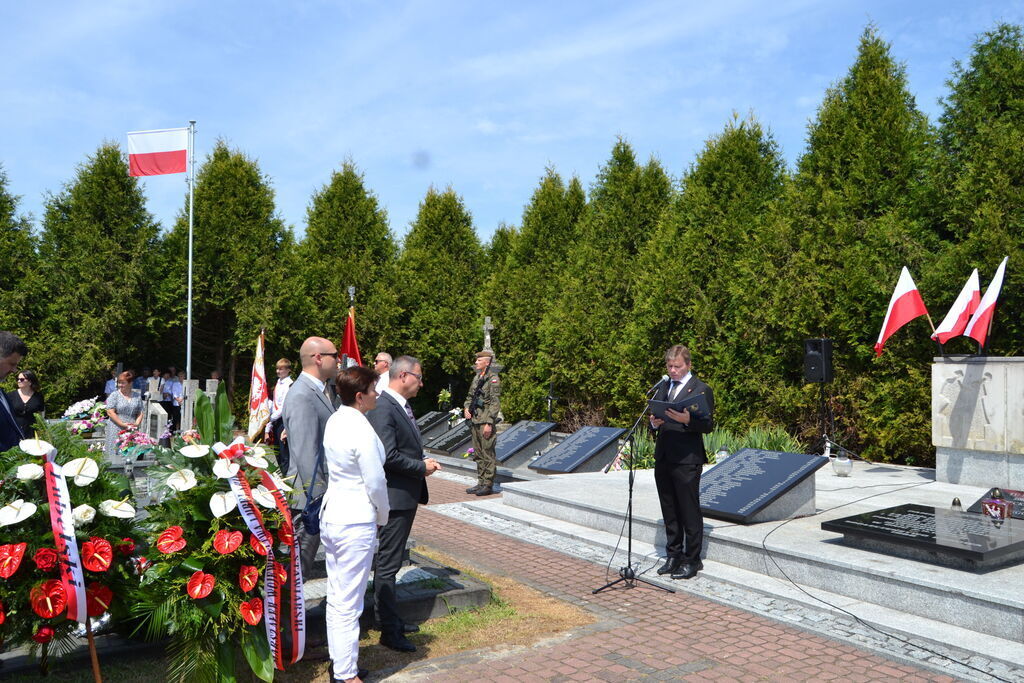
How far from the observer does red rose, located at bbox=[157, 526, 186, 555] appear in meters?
4.03

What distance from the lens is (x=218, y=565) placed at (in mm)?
4102

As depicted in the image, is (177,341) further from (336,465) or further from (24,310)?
(336,465)

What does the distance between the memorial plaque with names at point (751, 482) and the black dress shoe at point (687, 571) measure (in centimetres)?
94

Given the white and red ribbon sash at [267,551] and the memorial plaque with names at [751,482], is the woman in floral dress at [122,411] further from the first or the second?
the white and red ribbon sash at [267,551]

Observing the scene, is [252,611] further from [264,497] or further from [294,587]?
[264,497]

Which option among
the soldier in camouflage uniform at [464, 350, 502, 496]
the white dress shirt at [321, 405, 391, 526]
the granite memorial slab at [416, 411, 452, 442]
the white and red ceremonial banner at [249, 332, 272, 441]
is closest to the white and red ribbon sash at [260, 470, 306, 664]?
the white dress shirt at [321, 405, 391, 526]

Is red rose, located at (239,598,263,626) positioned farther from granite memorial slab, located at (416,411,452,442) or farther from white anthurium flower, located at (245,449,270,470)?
granite memorial slab, located at (416,411,452,442)

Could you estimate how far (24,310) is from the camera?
2002cm

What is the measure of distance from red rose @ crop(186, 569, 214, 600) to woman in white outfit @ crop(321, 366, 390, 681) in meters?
0.60

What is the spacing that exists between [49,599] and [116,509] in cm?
50

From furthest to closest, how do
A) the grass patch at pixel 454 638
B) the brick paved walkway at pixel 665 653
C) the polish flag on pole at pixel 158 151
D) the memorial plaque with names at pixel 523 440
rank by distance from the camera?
the polish flag on pole at pixel 158 151
the memorial plaque with names at pixel 523 440
the brick paved walkway at pixel 665 653
the grass patch at pixel 454 638

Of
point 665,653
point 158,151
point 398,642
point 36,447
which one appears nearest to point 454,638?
point 398,642

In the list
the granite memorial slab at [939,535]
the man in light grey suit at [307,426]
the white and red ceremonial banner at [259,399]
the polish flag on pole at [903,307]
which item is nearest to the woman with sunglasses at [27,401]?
the white and red ceremonial banner at [259,399]

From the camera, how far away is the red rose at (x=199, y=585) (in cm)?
396
